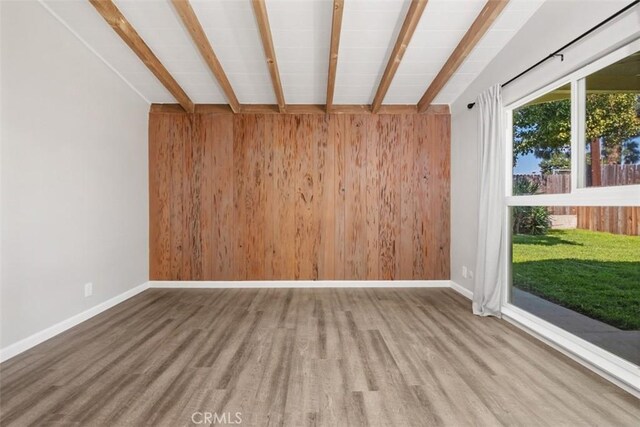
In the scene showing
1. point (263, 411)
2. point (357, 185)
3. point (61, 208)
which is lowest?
point (263, 411)

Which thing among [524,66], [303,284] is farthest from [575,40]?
[303,284]

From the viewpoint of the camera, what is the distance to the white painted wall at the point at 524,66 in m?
2.06

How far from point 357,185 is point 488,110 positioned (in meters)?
1.92

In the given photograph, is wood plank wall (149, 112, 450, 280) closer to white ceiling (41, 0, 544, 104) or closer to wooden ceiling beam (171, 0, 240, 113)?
white ceiling (41, 0, 544, 104)

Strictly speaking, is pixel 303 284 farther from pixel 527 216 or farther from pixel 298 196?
pixel 527 216

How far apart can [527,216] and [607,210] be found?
3.03 feet

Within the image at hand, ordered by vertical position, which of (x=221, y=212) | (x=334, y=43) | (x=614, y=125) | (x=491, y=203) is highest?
(x=334, y=43)

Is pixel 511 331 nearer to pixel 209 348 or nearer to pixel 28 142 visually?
pixel 209 348

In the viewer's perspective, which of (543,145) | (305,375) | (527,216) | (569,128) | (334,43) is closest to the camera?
(305,375)

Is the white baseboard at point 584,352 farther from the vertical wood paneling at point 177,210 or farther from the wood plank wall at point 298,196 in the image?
the vertical wood paneling at point 177,210

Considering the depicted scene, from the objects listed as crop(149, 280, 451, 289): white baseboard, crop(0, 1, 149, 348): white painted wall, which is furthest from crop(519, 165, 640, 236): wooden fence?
crop(0, 1, 149, 348): white painted wall

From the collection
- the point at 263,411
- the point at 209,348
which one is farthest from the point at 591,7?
the point at 209,348

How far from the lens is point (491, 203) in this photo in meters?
3.21

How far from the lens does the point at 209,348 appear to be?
2.53 metres
